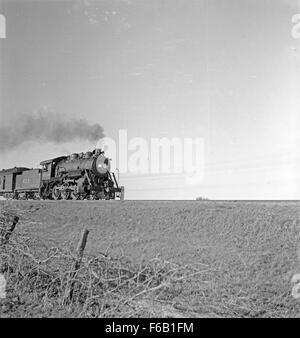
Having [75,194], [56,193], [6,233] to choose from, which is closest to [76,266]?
[6,233]

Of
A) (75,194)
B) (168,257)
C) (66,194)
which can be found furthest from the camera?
(66,194)

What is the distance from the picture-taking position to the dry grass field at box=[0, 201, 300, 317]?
368cm

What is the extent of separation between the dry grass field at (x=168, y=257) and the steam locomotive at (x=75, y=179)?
10.8ft

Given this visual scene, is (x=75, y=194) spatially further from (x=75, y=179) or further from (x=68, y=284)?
(x=68, y=284)

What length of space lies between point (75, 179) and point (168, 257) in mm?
10099

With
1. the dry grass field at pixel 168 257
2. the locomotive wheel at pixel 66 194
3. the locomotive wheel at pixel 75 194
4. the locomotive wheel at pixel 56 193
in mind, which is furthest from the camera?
the locomotive wheel at pixel 56 193

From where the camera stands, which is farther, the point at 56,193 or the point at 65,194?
the point at 56,193

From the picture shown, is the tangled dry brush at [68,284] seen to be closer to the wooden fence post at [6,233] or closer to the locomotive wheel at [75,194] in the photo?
the wooden fence post at [6,233]

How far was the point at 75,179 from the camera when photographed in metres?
16.9

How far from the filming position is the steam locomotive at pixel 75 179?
16422 mm

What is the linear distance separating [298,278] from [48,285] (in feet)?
14.7

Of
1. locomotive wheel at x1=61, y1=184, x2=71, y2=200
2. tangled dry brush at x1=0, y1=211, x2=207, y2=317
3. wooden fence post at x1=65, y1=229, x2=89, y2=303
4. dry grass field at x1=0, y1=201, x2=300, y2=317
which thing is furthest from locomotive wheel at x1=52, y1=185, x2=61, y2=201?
wooden fence post at x1=65, y1=229, x2=89, y2=303

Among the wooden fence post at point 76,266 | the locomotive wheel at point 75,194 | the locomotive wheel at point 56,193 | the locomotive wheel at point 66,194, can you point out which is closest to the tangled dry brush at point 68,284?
the wooden fence post at point 76,266

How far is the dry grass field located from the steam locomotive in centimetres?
330
